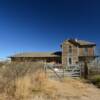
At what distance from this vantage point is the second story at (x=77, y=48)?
48.1 meters

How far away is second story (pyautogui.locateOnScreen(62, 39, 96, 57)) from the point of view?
158 feet

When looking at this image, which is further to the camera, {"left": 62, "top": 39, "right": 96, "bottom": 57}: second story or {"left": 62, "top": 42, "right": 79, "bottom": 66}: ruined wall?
{"left": 62, "top": 39, "right": 96, "bottom": 57}: second story

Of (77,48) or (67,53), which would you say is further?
(77,48)

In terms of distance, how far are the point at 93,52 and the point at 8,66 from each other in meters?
39.7

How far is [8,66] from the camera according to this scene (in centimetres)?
966

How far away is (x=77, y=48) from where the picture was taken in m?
48.4

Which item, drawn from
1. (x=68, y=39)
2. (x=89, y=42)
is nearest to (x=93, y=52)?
(x=89, y=42)

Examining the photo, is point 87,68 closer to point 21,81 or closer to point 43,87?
point 43,87

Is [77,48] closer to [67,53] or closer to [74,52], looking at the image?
[74,52]

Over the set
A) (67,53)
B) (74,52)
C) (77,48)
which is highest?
(77,48)

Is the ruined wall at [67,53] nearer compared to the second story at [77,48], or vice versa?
the ruined wall at [67,53]

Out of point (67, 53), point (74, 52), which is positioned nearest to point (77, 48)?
point (74, 52)

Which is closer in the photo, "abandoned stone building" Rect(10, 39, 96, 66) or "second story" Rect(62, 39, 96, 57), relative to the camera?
"abandoned stone building" Rect(10, 39, 96, 66)

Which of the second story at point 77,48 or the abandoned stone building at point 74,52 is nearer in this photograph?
the abandoned stone building at point 74,52
